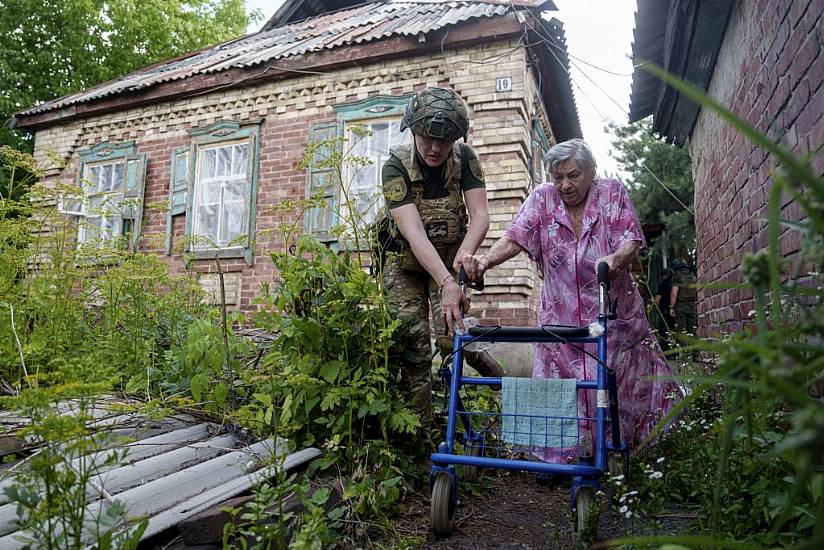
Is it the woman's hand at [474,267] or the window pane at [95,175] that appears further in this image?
A: the window pane at [95,175]

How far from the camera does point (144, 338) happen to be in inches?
157

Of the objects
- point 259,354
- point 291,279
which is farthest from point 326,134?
point 291,279

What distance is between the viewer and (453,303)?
104 inches

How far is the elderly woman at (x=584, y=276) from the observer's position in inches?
122

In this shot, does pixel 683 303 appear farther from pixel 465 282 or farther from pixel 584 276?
pixel 465 282

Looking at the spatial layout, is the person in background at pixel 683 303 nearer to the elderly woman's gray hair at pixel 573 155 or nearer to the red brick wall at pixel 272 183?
the red brick wall at pixel 272 183

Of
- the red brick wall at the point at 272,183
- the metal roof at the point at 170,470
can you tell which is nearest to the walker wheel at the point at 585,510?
the metal roof at the point at 170,470

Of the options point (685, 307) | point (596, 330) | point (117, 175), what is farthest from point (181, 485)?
point (685, 307)

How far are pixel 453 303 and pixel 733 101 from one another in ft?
8.58

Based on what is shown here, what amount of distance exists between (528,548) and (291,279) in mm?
1537

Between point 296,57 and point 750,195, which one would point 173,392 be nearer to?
point 750,195

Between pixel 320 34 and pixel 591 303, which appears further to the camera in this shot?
pixel 320 34

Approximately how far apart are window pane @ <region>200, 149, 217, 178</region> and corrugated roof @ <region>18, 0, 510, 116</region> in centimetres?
120

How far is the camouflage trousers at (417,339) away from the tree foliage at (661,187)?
1331 centimetres
